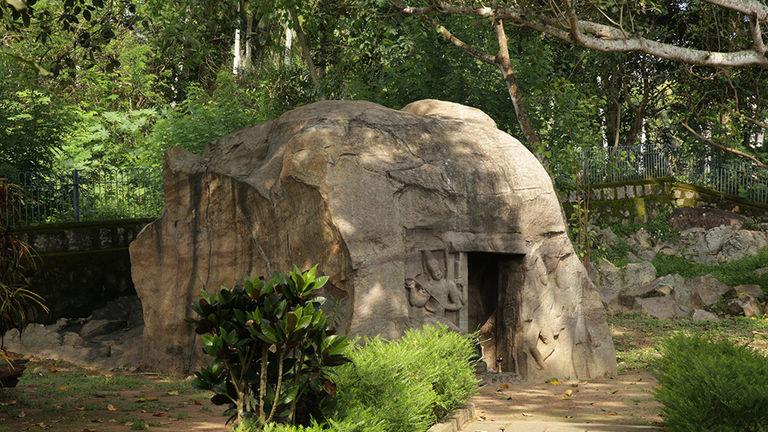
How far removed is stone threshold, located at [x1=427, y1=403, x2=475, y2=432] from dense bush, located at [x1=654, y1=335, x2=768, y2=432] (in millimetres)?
1829

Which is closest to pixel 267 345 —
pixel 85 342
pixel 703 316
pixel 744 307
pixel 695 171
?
pixel 85 342

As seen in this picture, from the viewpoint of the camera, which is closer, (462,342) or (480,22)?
(462,342)

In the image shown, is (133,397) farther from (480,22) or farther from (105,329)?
(480,22)

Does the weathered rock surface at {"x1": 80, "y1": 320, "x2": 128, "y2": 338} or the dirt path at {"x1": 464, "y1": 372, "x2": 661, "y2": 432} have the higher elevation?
the weathered rock surface at {"x1": 80, "y1": 320, "x2": 128, "y2": 338}

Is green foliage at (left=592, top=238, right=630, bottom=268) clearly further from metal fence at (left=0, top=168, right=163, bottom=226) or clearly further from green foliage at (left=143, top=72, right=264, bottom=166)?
metal fence at (left=0, top=168, right=163, bottom=226)

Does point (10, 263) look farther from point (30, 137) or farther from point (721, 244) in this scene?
point (721, 244)

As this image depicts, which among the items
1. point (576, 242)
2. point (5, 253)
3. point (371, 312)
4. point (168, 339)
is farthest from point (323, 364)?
point (576, 242)

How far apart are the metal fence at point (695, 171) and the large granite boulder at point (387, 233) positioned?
1366 centimetres

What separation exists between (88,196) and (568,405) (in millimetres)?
11289

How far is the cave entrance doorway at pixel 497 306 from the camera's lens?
579 inches

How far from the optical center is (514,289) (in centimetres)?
1467

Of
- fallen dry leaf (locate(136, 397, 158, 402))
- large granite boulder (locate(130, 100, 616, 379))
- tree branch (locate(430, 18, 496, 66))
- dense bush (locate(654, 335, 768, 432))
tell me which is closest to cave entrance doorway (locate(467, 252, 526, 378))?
Result: large granite boulder (locate(130, 100, 616, 379))

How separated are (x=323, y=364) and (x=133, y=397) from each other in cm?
609

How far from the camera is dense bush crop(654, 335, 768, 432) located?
7926 mm
